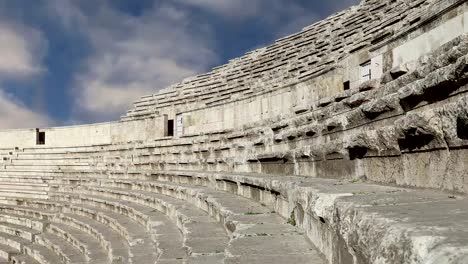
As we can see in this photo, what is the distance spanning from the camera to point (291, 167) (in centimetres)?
641

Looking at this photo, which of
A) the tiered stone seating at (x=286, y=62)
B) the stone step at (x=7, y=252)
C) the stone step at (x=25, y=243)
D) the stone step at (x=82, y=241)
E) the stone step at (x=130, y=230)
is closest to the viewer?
the stone step at (x=130, y=230)

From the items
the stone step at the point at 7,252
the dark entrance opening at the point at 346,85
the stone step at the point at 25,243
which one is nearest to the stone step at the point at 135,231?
the stone step at the point at 25,243

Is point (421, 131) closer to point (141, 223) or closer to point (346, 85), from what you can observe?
point (346, 85)

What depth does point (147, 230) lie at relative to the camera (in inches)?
325

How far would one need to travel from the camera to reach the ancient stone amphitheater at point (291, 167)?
2.40m

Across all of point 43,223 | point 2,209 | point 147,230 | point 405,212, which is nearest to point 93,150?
point 2,209

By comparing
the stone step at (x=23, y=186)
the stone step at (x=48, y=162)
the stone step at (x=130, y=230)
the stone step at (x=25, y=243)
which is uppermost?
the stone step at (x=48, y=162)

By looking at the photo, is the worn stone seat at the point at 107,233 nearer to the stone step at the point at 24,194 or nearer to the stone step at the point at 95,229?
the stone step at the point at 95,229

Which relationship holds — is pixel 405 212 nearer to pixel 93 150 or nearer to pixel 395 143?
pixel 395 143

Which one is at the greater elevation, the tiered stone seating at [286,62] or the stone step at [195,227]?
the tiered stone seating at [286,62]

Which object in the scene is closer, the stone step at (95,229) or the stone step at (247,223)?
the stone step at (247,223)

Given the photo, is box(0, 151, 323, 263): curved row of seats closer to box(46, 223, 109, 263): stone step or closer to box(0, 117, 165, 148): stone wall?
box(46, 223, 109, 263): stone step

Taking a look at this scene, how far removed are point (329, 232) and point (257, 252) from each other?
0.56m

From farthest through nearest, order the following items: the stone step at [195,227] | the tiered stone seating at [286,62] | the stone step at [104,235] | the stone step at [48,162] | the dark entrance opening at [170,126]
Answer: the stone step at [48,162] → the dark entrance opening at [170,126] → the tiered stone seating at [286,62] → the stone step at [104,235] → the stone step at [195,227]
